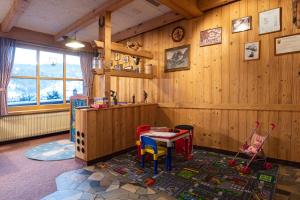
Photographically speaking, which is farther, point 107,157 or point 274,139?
point 107,157

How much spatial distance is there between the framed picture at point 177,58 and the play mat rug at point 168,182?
2186 millimetres

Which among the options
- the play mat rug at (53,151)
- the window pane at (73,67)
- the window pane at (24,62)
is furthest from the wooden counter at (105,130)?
the window pane at (73,67)

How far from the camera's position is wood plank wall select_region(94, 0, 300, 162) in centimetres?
317

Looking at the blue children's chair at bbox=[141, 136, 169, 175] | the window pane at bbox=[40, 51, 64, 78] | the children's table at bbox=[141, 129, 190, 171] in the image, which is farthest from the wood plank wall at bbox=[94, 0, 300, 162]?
the window pane at bbox=[40, 51, 64, 78]

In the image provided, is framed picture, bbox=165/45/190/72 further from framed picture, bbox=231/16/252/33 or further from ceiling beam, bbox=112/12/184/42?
framed picture, bbox=231/16/252/33

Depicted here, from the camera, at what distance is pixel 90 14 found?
4191 millimetres

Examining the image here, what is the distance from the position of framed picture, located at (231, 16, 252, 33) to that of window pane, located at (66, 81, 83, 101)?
4.85 meters

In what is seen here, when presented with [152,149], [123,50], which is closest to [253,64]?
[152,149]

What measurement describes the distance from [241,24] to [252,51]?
1.86 feet

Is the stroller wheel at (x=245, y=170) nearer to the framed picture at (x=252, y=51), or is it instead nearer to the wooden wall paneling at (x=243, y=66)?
the wooden wall paneling at (x=243, y=66)

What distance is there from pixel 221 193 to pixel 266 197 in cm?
51

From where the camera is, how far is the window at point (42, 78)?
5293mm

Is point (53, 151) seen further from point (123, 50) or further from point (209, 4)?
point (209, 4)

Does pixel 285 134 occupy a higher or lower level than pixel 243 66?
lower
